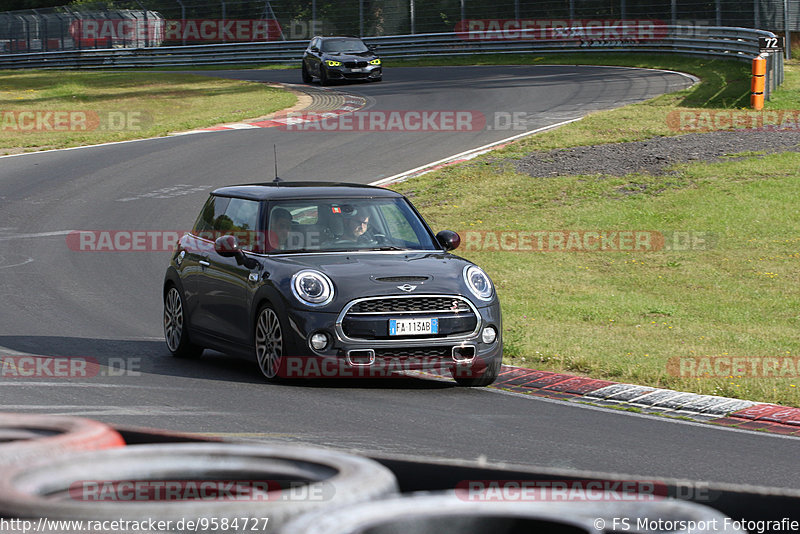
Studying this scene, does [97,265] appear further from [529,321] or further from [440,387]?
[440,387]

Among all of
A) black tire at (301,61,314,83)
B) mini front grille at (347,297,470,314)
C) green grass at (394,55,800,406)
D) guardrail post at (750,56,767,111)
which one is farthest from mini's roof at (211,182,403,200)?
black tire at (301,61,314,83)

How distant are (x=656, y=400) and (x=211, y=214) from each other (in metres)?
4.71

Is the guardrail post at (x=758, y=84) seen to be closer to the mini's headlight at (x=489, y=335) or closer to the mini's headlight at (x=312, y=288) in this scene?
the mini's headlight at (x=489, y=335)

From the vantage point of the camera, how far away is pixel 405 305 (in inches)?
363

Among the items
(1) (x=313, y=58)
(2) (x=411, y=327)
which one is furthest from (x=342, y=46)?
(2) (x=411, y=327)

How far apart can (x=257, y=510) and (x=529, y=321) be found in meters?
9.79

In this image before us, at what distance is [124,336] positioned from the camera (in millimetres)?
11820

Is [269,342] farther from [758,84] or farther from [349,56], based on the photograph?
[349,56]

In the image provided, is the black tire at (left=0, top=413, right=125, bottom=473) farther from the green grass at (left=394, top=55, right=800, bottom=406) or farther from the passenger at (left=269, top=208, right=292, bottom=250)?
the green grass at (left=394, top=55, right=800, bottom=406)

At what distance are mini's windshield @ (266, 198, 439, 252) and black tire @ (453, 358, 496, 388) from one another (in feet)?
4.50

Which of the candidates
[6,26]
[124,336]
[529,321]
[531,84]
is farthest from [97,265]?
[6,26]

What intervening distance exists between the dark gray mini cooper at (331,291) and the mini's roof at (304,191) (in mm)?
18

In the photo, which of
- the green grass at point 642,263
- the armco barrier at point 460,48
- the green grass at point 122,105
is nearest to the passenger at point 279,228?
the green grass at point 642,263

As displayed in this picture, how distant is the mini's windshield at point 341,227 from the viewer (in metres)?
10.1
